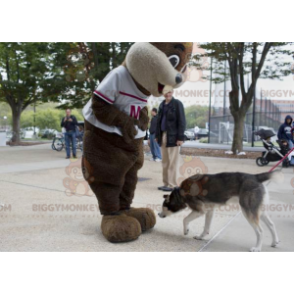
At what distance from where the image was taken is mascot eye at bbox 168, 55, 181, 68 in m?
2.70

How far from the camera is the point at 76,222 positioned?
371 cm

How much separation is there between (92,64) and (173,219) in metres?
6.56

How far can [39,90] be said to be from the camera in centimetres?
1211

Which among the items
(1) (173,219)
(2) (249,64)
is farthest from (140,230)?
(2) (249,64)

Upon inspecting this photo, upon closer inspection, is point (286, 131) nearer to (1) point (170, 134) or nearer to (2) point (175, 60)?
(1) point (170, 134)

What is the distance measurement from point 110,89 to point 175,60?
0.62m

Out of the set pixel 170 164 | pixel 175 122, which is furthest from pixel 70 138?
pixel 175 122

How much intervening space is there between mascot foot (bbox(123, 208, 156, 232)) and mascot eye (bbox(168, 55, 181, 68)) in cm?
155

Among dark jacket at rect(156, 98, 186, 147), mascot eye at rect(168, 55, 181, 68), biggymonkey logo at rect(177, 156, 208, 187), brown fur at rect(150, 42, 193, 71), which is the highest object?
brown fur at rect(150, 42, 193, 71)

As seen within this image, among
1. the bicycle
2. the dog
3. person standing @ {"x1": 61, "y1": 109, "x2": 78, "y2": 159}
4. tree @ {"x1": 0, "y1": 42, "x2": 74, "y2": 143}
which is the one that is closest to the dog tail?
the dog

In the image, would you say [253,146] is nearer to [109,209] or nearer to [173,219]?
[173,219]

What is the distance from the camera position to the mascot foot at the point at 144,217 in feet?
10.8

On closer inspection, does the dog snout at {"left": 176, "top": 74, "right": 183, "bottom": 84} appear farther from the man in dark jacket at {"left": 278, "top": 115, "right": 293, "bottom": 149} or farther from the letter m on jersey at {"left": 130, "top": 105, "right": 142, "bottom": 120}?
the man in dark jacket at {"left": 278, "top": 115, "right": 293, "bottom": 149}

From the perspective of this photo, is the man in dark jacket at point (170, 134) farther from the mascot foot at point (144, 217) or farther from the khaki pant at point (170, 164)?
the mascot foot at point (144, 217)
